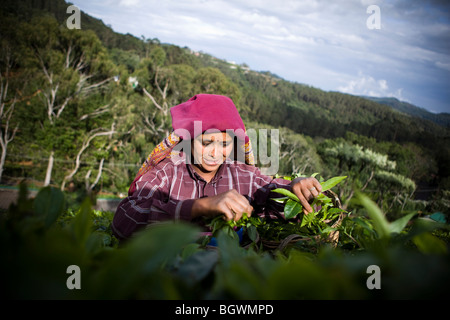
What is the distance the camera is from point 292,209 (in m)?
1.24

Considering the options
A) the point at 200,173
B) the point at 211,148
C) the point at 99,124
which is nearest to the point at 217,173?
the point at 200,173

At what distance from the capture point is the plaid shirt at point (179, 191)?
1.21 m

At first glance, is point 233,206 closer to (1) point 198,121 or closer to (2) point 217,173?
(1) point 198,121

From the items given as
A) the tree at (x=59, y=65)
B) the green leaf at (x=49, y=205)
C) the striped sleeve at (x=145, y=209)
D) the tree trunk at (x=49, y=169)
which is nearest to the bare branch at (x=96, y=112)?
the tree at (x=59, y=65)

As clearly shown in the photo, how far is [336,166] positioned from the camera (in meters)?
30.3

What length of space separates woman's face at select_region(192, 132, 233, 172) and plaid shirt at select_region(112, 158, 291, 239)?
5.3 inches

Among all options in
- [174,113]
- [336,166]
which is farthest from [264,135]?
[174,113]

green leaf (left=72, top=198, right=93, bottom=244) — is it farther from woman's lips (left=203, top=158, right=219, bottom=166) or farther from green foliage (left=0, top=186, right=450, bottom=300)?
woman's lips (left=203, top=158, right=219, bottom=166)

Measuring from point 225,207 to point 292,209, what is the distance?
39cm

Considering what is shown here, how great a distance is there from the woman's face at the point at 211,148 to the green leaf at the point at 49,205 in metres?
1.18

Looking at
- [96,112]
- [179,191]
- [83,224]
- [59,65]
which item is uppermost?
[59,65]

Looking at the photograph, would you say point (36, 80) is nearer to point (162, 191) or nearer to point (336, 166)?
point (162, 191)

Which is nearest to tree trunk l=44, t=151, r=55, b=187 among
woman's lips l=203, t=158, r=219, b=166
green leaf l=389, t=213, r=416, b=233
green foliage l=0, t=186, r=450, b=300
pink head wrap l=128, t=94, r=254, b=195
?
pink head wrap l=128, t=94, r=254, b=195

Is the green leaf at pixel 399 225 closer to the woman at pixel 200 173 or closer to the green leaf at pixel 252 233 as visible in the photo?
the green leaf at pixel 252 233
